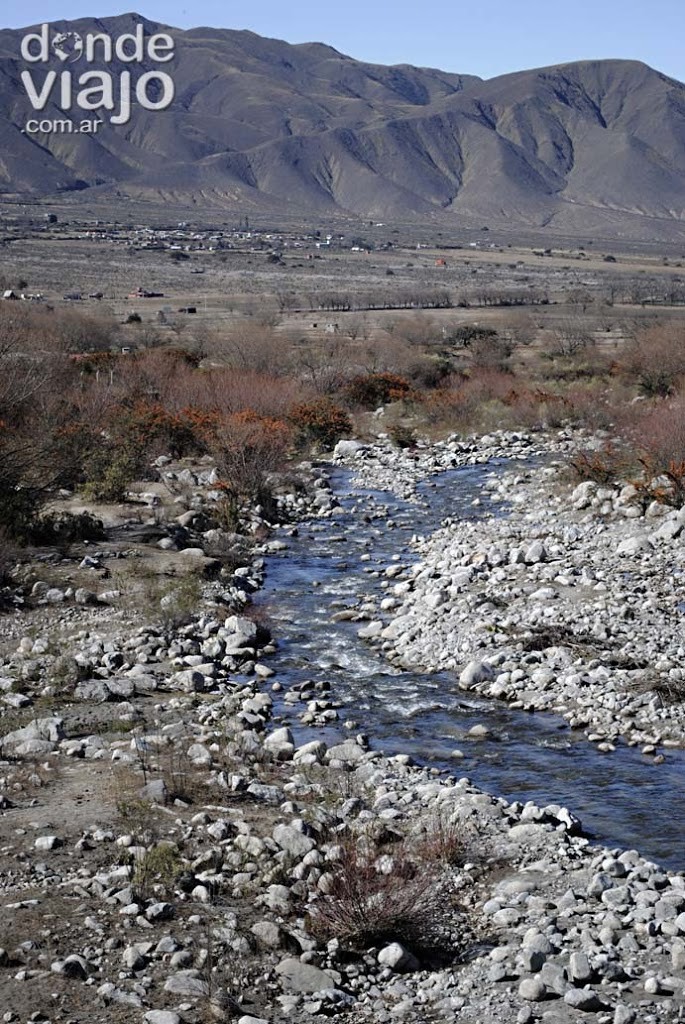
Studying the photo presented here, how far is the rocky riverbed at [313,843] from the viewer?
8.33 m

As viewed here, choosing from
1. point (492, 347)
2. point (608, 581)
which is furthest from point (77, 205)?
point (608, 581)

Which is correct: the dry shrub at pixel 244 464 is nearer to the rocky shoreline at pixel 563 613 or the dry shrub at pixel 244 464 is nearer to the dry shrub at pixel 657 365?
the rocky shoreline at pixel 563 613

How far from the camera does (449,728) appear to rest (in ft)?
45.5

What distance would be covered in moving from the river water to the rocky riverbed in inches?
11.8

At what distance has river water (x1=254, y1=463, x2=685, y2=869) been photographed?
1159 centimetres

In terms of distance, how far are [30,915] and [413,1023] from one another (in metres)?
2.89

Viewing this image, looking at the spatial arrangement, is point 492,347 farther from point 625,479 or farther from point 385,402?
point 625,479

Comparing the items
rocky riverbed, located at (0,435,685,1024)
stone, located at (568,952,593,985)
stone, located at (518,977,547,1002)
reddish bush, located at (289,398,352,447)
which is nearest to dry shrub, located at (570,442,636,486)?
rocky riverbed, located at (0,435,685,1024)

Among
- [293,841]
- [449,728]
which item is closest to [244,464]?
[449,728]

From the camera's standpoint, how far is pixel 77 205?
18638 cm

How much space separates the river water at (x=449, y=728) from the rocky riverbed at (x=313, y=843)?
0.30m

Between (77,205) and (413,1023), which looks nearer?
(413,1023)

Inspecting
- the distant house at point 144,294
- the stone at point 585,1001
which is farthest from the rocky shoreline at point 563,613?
the distant house at point 144,294

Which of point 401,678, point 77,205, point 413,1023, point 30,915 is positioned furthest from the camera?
point 77,205
